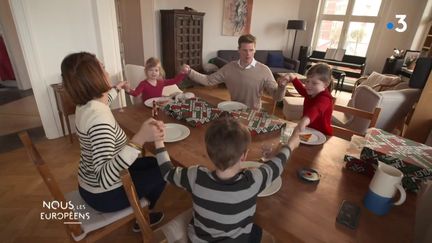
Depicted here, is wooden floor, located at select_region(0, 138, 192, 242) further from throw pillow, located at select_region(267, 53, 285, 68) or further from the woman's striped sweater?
throw pillow, located at select_region(267, 53, 285, 68)

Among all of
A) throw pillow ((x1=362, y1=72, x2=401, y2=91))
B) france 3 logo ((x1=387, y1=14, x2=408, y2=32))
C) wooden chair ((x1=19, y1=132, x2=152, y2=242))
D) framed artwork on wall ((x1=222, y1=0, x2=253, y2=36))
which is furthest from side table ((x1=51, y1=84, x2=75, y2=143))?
france 3 logo ((x1=387, y1=14, x2=408, y2=32))

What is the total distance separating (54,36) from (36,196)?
1601mm

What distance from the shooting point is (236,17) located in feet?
17.3

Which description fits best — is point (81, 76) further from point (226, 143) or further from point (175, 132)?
point (226, 143)

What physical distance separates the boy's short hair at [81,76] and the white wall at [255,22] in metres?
3.56

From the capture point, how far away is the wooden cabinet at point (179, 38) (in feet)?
13.3

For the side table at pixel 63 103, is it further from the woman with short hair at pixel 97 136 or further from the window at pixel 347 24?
the window at pixel 347 24

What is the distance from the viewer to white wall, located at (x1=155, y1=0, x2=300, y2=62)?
4.53m

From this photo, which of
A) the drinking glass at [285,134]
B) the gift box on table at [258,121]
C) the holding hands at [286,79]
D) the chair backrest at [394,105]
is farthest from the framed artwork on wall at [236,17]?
the drinking glass at [285,134]

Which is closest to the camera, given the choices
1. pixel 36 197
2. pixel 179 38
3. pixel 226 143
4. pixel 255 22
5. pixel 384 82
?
pixel 226 143

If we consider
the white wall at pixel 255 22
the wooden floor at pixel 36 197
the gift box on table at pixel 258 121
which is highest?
the white wall at pixel 255 22

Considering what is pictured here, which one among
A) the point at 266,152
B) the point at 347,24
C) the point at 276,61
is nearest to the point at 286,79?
the point at 266,152

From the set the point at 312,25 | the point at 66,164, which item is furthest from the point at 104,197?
the point at 312,25

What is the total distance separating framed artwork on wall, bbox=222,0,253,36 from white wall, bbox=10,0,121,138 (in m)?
3.09
